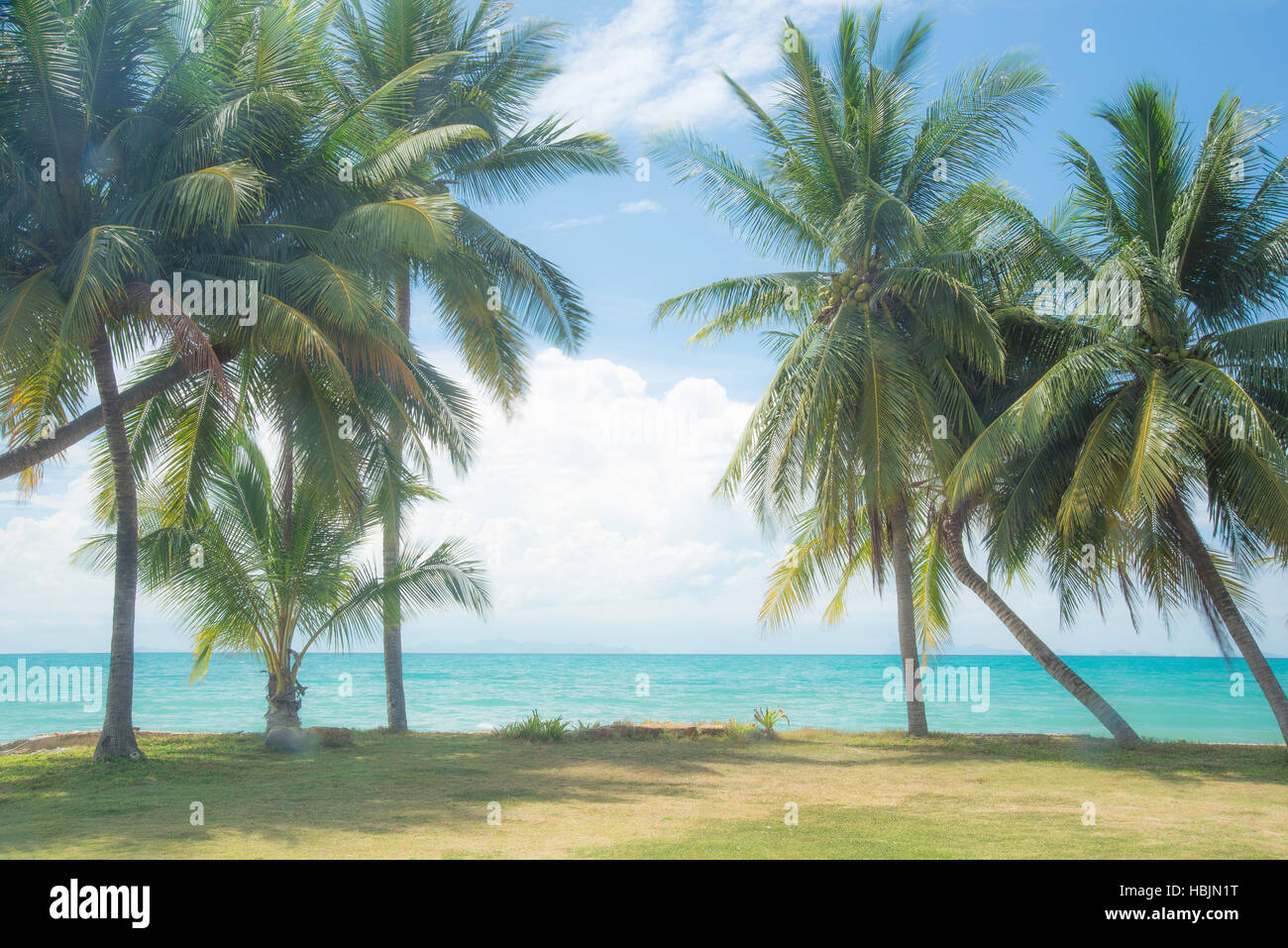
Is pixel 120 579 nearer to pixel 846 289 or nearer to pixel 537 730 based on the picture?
pixel 537 730

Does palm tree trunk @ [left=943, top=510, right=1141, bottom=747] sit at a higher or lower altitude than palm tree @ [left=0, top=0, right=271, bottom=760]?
lower

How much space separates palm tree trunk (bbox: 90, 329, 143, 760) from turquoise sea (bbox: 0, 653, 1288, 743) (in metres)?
2.21

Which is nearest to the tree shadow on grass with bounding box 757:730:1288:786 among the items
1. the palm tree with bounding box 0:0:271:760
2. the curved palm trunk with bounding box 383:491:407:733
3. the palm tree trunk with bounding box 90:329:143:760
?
the curved palm trunk with bounding box 383:491:407:733

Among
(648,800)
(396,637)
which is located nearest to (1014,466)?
(648,800)

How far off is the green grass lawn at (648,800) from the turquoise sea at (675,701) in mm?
2866

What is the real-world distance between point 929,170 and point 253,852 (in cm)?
1414

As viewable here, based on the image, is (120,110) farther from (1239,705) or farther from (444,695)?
(1239,705)

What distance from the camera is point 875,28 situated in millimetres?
15242

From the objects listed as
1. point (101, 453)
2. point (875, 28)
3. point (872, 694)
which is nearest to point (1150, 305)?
point (875, 28)

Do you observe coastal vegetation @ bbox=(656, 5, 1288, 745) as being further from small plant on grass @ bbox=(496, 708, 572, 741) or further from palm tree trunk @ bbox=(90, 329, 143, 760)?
palm tree trunk @ bbox=(90, 329, 143, 760)

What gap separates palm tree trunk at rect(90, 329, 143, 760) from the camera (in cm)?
1171

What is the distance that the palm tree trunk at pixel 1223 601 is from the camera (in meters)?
12.6

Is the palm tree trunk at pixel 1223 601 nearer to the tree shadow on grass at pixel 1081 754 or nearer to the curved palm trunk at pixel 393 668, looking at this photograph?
the tree shadow on grass at pixel 1081 754

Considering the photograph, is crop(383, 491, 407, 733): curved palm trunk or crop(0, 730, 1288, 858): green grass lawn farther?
crop(383, 491, 407, 733): curved palm trunk
